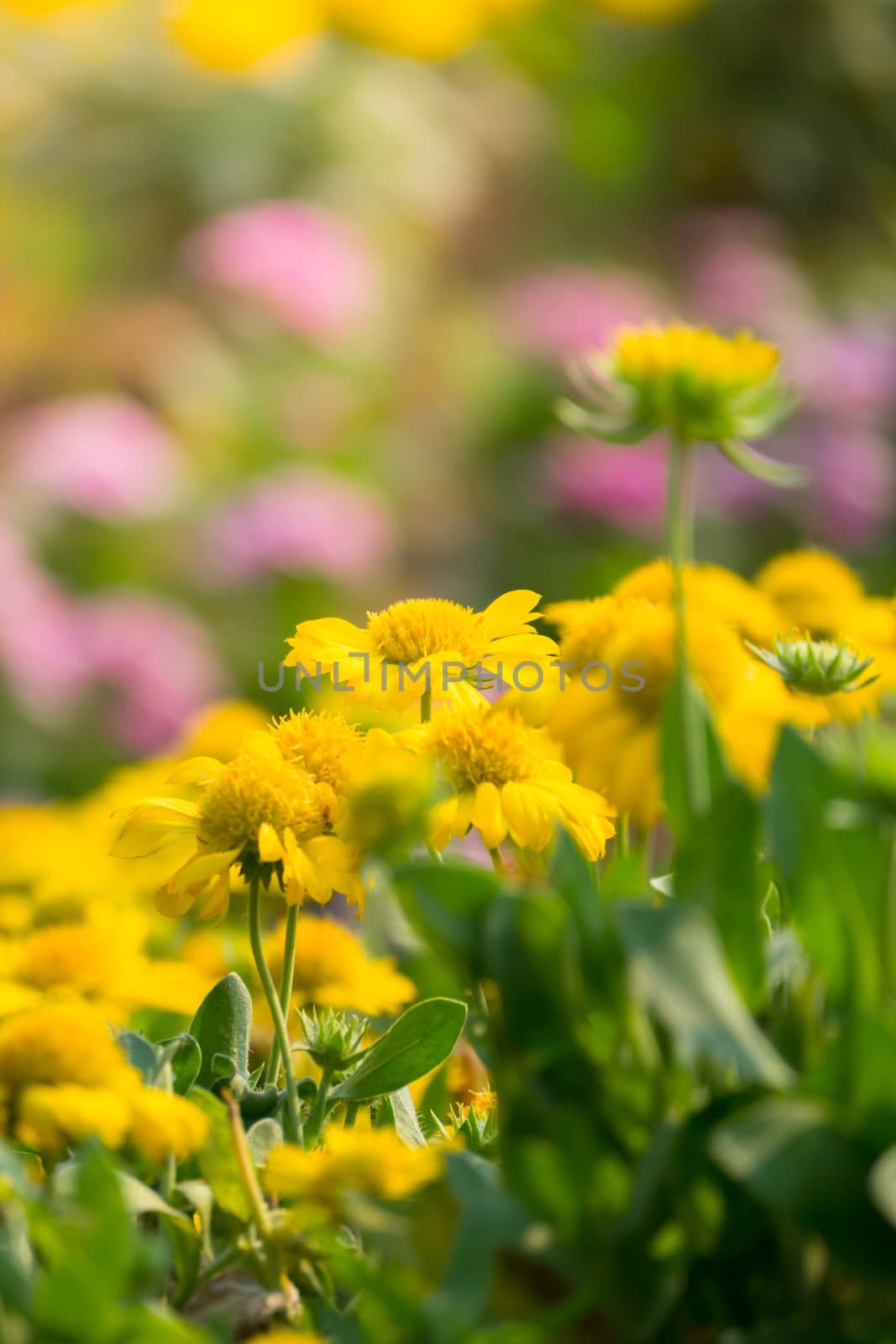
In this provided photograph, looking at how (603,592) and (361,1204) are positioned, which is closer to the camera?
(361,1204)

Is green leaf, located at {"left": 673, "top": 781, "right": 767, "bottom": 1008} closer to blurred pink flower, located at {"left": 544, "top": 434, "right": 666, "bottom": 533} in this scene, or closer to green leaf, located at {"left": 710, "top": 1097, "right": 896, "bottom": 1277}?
green leaf, located at {"left": 710, "top": 1097, "right": 896, "bottom": 1277}

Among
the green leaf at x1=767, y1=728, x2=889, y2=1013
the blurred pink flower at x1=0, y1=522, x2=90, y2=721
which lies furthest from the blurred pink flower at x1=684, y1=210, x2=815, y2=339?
the green leaf at x1=767, y1=728, x2=889, y2=1013

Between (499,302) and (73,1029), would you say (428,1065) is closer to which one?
(73,1029)

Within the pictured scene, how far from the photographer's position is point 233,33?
436 centimetres

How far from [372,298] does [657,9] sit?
176 centimetres

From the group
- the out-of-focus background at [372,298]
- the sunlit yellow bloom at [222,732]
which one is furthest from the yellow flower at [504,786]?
the out-of-focus background at [372,298]

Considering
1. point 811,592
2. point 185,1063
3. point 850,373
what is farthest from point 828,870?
point 850,373

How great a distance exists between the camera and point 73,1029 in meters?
0.51

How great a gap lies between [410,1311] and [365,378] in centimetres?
338

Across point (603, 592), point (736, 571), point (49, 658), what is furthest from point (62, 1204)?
point (736, 571)

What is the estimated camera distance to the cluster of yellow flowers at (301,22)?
4348 millimetres

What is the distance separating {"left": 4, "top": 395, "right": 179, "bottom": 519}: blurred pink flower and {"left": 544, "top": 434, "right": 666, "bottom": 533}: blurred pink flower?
75 cm

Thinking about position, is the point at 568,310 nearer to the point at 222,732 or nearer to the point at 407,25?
the point at 407,25

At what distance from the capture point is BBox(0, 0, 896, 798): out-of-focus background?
288 centimetres
